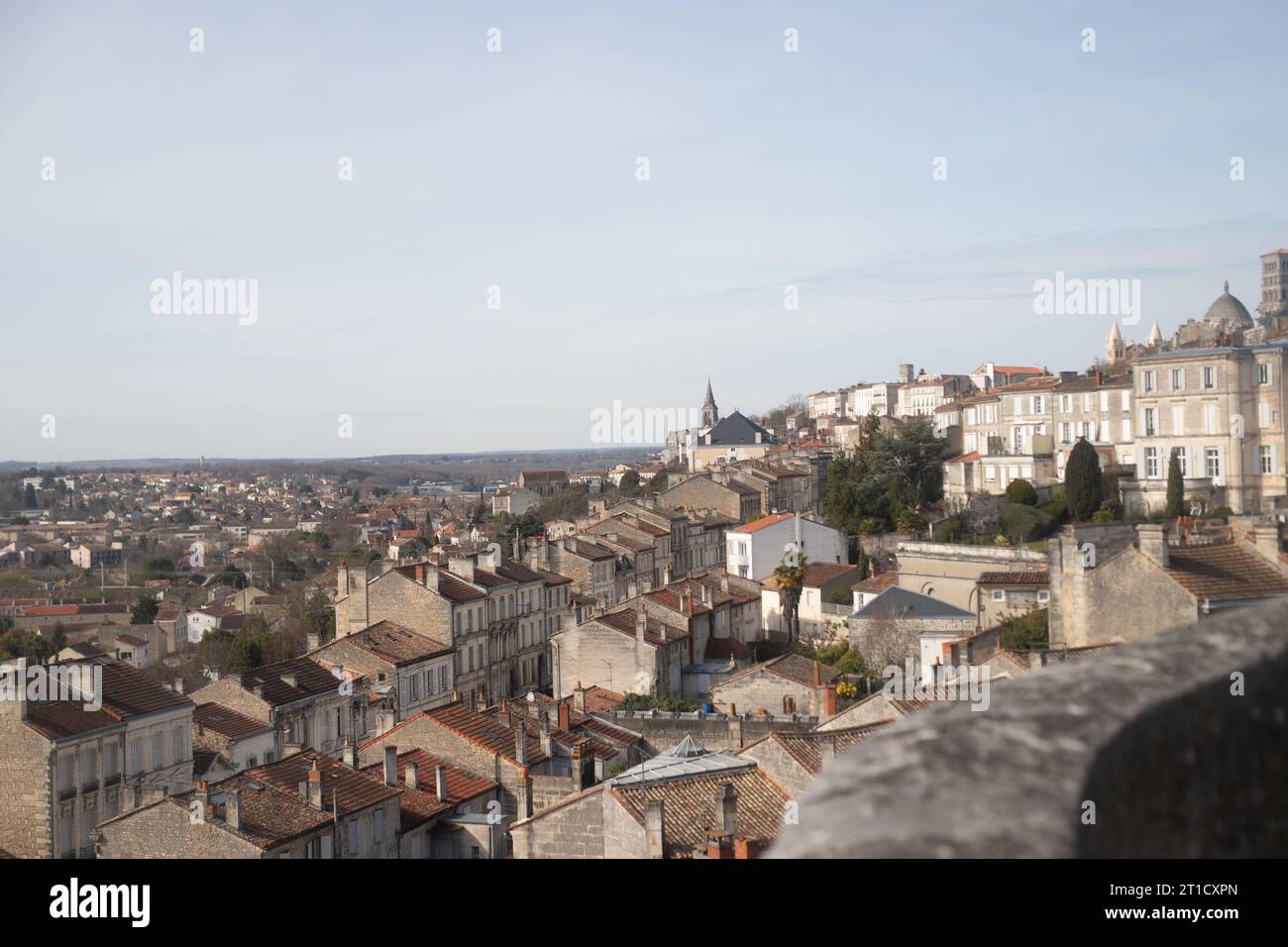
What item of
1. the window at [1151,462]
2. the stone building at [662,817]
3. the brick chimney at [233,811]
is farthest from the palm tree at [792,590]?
the brick chimney at [233,811]

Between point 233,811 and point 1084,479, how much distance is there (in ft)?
118

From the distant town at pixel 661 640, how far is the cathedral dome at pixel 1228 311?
4596 centimetres

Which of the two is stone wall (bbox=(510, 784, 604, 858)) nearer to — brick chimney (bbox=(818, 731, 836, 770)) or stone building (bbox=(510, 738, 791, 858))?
stone building (bbox=(510, 738, 791, 858))

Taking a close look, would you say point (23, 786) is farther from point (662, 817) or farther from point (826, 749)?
point (826, 749)

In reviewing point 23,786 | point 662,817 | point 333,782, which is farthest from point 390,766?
point 662,817

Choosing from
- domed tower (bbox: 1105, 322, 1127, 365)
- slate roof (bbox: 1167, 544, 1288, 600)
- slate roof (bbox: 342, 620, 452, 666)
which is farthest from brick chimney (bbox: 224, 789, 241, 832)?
domed tower (bbox: 1105, 322, 1127, 365)

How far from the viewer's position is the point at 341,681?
36344 millimetres

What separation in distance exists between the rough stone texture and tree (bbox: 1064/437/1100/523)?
45.6m

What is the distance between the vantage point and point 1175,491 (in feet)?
149

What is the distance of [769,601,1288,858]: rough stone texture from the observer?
2.71m

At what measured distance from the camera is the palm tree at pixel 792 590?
1768 inches

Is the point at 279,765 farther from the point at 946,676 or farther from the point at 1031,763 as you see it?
the point at 1031,763
